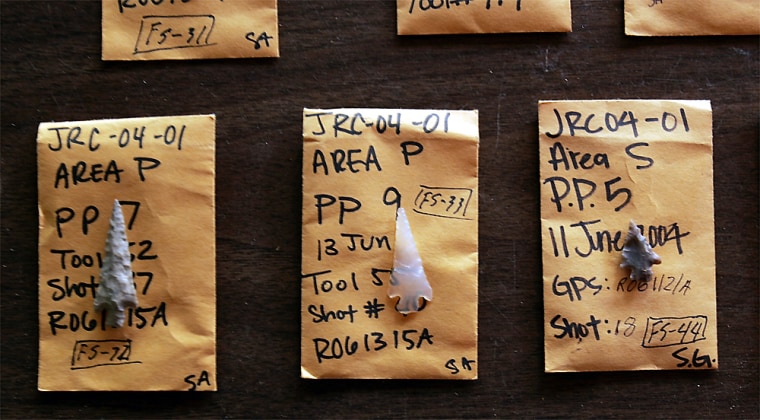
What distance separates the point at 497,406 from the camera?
0.60m

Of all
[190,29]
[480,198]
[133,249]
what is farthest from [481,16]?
[133,249]

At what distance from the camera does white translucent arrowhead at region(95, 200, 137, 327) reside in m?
0.59

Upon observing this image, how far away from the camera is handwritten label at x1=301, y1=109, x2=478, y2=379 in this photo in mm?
598

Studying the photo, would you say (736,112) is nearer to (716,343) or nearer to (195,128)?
(716,343)

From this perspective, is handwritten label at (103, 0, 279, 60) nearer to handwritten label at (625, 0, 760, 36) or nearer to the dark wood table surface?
the dark wood table surface

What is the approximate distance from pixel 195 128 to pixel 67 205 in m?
0.14

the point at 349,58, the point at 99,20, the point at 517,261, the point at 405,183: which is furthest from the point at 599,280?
the point at 99,20

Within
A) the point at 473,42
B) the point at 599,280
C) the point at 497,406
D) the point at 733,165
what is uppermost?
the point at 473,42

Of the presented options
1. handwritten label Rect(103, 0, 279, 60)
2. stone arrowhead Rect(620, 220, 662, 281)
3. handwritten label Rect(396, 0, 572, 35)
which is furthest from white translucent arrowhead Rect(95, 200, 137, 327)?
stone arrowhead Rect(620, 220, 662, 281)

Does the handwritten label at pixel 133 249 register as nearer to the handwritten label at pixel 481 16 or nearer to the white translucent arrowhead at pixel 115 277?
the white translucent arrowhead at pixel 115 277

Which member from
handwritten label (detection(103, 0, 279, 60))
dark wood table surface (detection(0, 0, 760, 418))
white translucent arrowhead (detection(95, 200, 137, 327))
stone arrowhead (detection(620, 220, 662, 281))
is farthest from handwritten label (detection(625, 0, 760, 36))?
white translucent arrowhead (detection(95, 200, 137, 327))

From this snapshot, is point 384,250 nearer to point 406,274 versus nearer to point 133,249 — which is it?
point 406,274

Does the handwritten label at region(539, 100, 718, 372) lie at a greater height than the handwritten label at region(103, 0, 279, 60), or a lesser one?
lesser

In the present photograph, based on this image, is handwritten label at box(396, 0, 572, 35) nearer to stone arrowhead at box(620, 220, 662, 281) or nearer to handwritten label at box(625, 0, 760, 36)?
handwritten label at box(625, 0, 760, 36)
